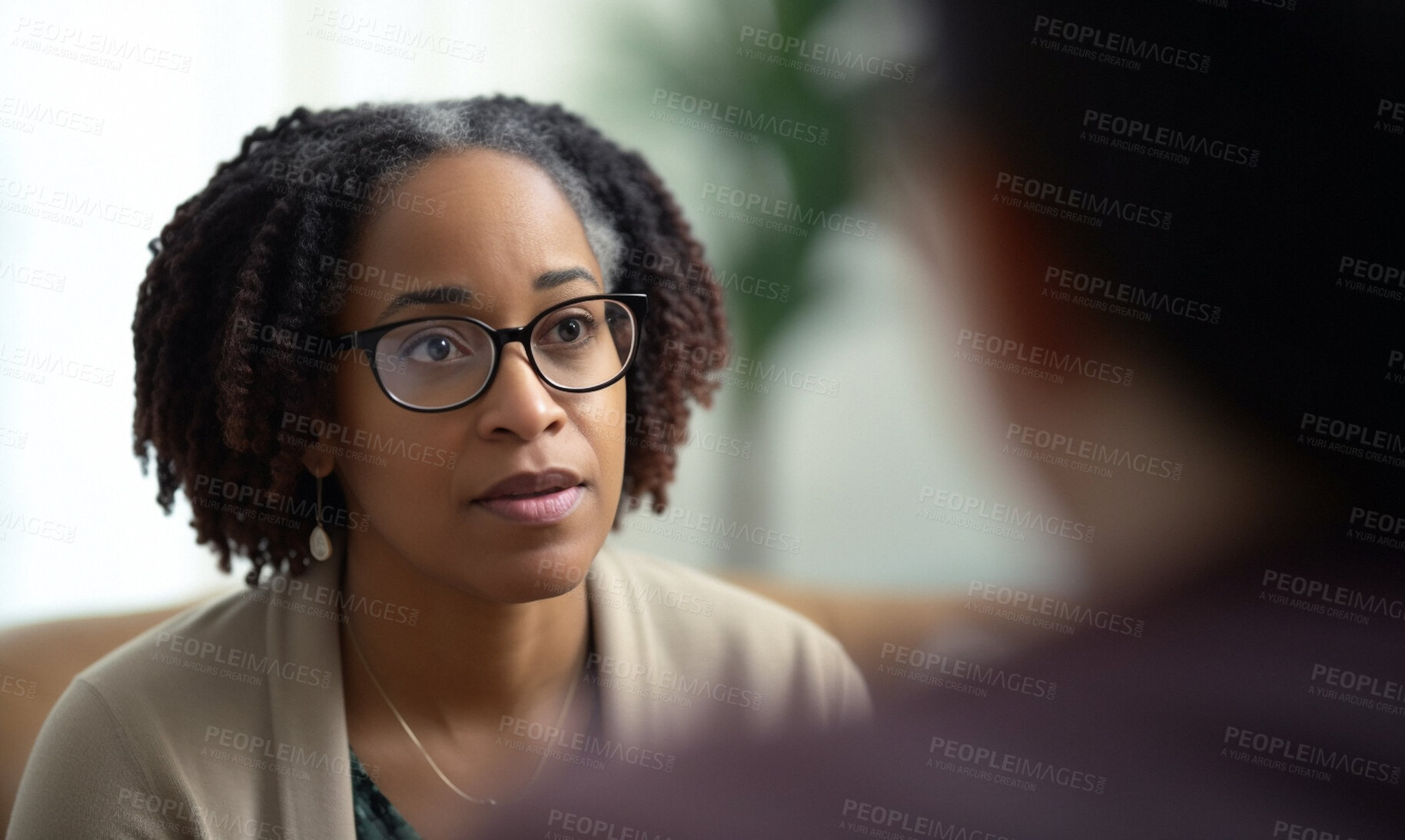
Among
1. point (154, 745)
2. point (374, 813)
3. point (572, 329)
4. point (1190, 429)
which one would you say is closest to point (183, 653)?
point (154, 745)

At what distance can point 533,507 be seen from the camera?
3.03 ft

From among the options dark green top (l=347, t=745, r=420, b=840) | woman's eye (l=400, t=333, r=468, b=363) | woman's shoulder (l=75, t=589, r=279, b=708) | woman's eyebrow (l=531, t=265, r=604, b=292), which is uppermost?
woman's eyebrow (l=531, t=265, r=604, b=292)

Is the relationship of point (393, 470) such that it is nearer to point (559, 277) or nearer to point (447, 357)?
point (447, 357)

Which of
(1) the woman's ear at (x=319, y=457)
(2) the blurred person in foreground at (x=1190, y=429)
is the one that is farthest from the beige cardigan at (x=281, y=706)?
(2) the blurred person in foreground at (x=1190, y=429)

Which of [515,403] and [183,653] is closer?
[515,403]

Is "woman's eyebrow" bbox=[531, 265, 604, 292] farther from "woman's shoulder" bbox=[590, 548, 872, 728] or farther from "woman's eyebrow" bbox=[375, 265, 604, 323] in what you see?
"woman's shoulder" bbox=[590, 548, 872, 728]

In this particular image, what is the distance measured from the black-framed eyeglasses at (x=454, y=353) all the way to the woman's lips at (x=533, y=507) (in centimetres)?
10

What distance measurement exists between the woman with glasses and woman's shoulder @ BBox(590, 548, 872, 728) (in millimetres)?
12

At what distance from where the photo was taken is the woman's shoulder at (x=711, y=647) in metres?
1.17

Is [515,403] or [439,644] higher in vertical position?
[515,403]

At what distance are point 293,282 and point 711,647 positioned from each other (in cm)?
65

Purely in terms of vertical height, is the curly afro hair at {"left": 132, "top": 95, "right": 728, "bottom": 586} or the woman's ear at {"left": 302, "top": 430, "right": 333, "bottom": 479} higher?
the curly afro hair at {"left": 132, "top": 95, "right": 728, "bottom": 586}

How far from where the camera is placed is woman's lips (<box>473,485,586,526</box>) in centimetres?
92

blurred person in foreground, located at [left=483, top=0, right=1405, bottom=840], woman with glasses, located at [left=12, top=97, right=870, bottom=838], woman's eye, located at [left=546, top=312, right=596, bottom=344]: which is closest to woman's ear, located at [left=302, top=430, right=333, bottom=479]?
woman with glasses, located at [left=12, top=97, right=870, bottom=838]
